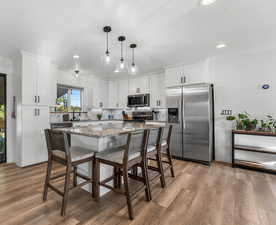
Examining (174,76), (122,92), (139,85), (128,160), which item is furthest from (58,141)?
(122,92)

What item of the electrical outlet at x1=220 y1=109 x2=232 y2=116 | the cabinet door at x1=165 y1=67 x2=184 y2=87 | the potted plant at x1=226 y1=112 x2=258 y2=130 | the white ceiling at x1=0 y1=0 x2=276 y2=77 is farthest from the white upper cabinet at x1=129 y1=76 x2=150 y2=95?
the potted plant at x1=226 y1=112 x2=258 y2=130

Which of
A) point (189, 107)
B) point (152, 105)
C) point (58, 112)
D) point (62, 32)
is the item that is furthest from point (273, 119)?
point (58, 112)

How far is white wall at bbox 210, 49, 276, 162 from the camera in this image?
309 cm

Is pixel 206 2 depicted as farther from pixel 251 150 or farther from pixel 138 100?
pixel 138 100

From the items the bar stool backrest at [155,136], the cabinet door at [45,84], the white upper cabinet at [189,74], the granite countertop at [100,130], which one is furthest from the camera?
the white upper cabinet at [189,74]

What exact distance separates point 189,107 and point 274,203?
2210 millimetres

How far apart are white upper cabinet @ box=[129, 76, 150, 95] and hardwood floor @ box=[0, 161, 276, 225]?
10.1ft

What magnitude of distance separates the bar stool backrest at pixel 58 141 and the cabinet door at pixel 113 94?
12.5 ft

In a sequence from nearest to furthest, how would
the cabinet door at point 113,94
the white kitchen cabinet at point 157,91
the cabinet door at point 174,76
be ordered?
the cabinet door at point 174,76 < the white kitchen cabinet at point 157,91 < the cabinet door at point 113,94

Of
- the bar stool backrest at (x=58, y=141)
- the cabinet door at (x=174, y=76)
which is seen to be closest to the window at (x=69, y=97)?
the bar stool backrest at (x=58, y=141)

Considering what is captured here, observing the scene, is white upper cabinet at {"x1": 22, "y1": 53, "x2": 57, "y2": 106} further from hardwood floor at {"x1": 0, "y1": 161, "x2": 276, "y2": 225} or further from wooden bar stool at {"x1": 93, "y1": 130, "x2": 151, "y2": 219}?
wooden bar stool at {"x1": 93, "y1": 130, "x2": 151, "y2": 219}

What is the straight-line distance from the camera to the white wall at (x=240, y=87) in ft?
10.1

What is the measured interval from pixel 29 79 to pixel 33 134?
1.23 m

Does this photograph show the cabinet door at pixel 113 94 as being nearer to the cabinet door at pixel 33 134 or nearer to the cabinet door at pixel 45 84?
the cabinet door at pixel 45 84
